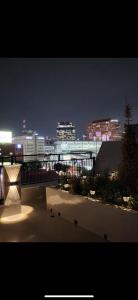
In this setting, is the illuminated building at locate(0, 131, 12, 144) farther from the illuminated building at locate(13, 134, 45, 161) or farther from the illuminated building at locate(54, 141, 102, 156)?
the illuminated building at locate(13, 134, 45, 161)

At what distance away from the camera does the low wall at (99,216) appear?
110 inches

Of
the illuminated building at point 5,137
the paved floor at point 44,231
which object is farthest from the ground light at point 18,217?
the illuminated building at point 5,137

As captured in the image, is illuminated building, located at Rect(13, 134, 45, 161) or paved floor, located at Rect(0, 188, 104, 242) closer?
paved floor, located at Rect(0, 188, 104, 242)

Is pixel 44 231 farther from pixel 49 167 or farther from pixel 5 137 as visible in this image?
pixel 5 137

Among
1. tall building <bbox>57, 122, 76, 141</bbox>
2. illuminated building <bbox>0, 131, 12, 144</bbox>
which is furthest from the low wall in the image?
tall building <bbox>57, 122, 76, 141</bbox>

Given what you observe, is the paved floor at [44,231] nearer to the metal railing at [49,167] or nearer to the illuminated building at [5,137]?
the metal railing at [49,167]

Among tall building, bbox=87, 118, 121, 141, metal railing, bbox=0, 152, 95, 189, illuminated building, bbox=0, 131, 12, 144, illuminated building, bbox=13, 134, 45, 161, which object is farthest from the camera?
illuminated building, bbox=13, 134, 45, 161

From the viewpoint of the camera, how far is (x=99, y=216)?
126 inches

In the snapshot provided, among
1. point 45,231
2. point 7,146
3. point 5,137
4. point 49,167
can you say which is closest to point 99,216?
point 45,231

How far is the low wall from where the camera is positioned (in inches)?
110

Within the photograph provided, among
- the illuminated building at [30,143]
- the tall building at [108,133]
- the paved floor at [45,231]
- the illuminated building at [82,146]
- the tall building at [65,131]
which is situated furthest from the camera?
the illuminated building at [30,143]
